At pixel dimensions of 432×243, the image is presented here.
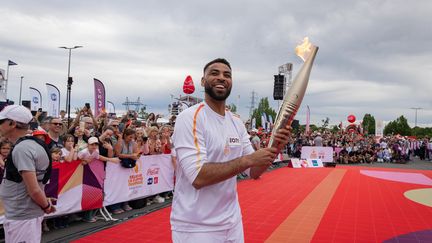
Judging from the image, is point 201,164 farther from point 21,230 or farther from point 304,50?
point 21,230

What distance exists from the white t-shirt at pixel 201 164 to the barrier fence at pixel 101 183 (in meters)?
4.16

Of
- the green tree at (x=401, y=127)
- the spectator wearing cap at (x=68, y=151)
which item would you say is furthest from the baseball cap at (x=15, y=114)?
the green tree at (x=401, y=127)

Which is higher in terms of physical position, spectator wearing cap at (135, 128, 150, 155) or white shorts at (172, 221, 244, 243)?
spectator wearing cap at (135, 128, 150, 155)

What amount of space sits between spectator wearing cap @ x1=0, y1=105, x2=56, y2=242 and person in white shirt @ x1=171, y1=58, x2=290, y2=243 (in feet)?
4.49

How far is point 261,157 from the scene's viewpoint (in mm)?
2137

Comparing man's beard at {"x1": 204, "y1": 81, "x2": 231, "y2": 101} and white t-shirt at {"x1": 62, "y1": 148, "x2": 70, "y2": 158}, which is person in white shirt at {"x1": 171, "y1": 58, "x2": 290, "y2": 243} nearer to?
man's beard at {"x1": 204, "y1": 81, "x2": 231, "y2": 101}

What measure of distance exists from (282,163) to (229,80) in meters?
19.7

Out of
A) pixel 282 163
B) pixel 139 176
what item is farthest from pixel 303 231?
pixel 282 163

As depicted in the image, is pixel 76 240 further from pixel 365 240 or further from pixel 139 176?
pixel 365 240

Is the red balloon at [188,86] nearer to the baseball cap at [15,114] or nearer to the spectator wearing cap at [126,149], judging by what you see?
the spectator wearing cap at [126,149]

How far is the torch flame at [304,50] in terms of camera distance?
8.46 ft

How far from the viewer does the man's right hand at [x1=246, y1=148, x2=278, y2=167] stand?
212 centimetres

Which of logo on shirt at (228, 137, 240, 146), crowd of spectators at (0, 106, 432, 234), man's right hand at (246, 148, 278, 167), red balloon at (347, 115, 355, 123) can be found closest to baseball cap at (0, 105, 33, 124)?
crowd of spectators at (0, 106, 432, 234)

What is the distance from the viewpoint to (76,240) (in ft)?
18.7
